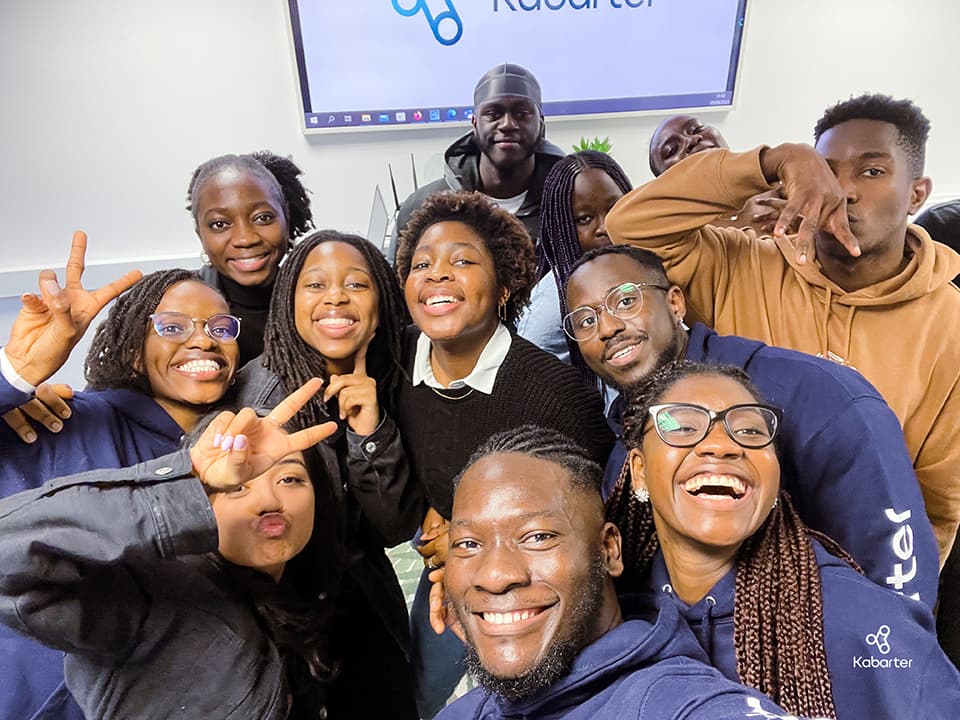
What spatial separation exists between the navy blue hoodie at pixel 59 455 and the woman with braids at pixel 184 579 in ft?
0.10

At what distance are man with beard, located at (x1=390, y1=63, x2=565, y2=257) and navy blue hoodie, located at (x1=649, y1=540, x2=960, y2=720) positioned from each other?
6.47ft

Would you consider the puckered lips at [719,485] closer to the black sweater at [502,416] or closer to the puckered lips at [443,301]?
the black sweater at [502,416]

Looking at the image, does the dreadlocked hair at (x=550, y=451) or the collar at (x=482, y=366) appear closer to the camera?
the dreadlocked hair at (x=550, y=451)

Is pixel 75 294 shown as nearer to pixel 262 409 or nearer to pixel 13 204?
pixel 262 409

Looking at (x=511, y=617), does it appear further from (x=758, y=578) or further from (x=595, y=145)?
(x=595, y=145)

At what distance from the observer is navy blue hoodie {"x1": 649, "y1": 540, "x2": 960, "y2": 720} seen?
945 mm

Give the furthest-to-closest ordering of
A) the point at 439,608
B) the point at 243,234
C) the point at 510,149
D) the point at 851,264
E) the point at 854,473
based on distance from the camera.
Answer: the point at 510,149 → the point at 243,234 → the point at 851,264 → the point at 439,608 → the point at 854,473

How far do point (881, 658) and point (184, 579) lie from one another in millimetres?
1143

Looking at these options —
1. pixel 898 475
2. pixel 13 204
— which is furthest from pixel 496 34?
pixel 898 475

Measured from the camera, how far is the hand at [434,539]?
5.31ft

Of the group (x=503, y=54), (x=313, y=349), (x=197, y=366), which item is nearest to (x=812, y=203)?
(x=313, y=349)

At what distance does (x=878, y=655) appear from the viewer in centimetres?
96

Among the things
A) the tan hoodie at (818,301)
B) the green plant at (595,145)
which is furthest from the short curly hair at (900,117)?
the green plant at (595,145)

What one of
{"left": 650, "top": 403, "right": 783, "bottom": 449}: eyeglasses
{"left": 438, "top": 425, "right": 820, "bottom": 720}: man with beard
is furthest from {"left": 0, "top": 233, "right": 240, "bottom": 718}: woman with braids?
{"left": 650, "top": 403, "right": 783, "bottom": 449}: eyeglasses
